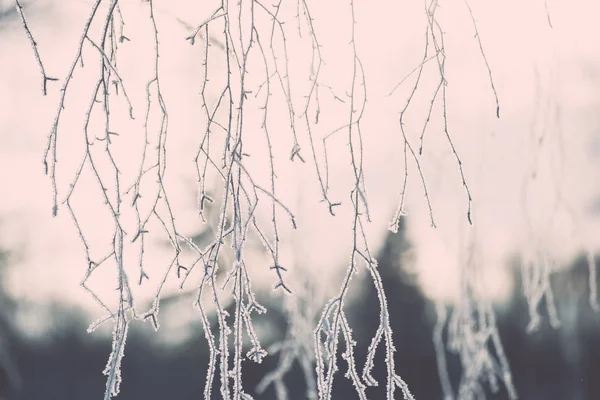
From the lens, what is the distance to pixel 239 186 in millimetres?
771

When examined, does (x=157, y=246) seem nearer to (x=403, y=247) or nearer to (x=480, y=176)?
(x=403, y=247)

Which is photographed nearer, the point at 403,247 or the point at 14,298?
the point at 14,298

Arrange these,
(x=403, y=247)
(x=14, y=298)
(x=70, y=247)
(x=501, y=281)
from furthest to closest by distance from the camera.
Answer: (x=403, y=247) → (x=14, y=298) → (x=70, y=247) → (x=501, y=281)

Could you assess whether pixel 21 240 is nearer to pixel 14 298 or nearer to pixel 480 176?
pixel 14 298

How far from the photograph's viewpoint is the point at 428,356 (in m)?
8.83

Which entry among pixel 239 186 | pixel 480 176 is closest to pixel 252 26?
pixel 239 186

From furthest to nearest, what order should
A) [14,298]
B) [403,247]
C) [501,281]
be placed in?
[403,247] → [14,298] → [501,281]

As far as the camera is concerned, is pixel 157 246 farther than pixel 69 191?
Yes

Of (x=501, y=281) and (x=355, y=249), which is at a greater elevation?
(x=501, y=281)

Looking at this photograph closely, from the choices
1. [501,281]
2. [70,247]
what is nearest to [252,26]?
[501,281]

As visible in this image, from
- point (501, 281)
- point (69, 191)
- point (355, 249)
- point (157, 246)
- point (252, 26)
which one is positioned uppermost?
point (157, 246)

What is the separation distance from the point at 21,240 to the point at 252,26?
192 inches

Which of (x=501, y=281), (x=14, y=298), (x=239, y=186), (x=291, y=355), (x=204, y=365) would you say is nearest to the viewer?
(x=239, y=186)

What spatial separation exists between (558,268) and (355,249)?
800 millimetres
